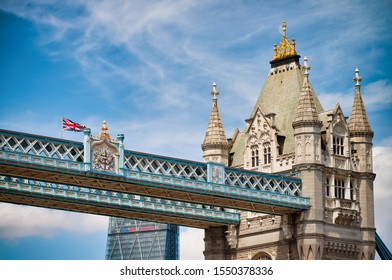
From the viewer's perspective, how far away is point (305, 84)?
97.8 meters

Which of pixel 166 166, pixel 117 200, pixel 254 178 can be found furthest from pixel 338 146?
pixel 117 200

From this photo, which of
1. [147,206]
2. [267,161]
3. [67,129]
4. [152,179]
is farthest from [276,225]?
[67,129]

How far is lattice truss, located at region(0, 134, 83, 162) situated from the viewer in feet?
255

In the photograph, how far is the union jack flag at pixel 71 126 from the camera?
3297 inches

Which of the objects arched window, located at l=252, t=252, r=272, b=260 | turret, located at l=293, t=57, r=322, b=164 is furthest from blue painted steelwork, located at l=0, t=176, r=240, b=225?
turret, located at l=293, t=57, r=322, b=164

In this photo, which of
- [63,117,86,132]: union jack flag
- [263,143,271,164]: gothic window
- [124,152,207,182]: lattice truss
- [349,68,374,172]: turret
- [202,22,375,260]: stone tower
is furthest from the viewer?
[263,143,271,164]: gothic window

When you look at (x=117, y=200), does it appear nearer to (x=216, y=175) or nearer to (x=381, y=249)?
(x=216, y=175)

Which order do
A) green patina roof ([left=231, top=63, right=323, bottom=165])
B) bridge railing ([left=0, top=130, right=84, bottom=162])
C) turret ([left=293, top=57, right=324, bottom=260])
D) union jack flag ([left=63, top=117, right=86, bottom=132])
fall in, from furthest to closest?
green patina roof ([left=231, top=63, right=323, bottom=165]), turret ([left=293, top=57, right=324, bottom=260]), union jack flag ([left=63, top=117, right=86, bottom=132]), bridge railing ([left=0, top=130, right=84, bottom=162])

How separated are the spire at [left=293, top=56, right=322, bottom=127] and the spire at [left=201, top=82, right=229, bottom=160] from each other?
11.3 metres

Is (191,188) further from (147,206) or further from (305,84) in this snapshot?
(305,84)

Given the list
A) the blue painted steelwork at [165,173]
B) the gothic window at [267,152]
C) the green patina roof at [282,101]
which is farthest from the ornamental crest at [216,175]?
the gothic window at [267,152]

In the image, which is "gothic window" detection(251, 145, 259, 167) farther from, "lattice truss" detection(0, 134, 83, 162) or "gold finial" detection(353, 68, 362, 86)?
"lattice truss" detection(0, 134, 83, 162)

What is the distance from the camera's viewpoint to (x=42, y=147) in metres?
79.2

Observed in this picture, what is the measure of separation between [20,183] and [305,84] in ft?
95.2
